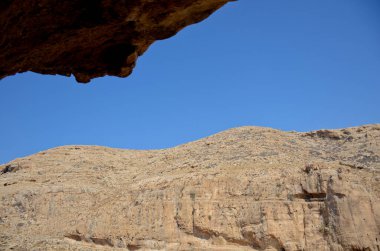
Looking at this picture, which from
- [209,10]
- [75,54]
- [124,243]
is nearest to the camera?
[209,10]

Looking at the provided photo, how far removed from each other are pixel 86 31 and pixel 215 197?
27.3 meters

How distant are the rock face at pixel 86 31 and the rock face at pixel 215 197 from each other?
941 inches

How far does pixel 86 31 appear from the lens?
8859mm

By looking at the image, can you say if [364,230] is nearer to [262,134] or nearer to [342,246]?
[342,246]

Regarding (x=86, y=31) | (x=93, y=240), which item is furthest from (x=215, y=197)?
(x=86, y=31)

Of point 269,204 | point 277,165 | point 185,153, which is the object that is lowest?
point 269,204

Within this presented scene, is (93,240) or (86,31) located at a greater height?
(86,31)

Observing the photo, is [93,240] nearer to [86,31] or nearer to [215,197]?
[215,197]

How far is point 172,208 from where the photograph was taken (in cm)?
3603

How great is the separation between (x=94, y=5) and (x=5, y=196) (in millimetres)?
41420

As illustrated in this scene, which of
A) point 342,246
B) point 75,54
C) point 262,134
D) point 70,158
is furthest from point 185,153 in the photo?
point 75,54

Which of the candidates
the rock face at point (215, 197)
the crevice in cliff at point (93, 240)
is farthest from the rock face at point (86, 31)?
the crevice in cliff at point (93, 240)

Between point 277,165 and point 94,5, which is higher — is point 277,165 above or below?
above

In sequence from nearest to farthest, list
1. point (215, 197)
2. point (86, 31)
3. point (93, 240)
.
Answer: point (86, 31), point (215, 197), point (93, 240)
